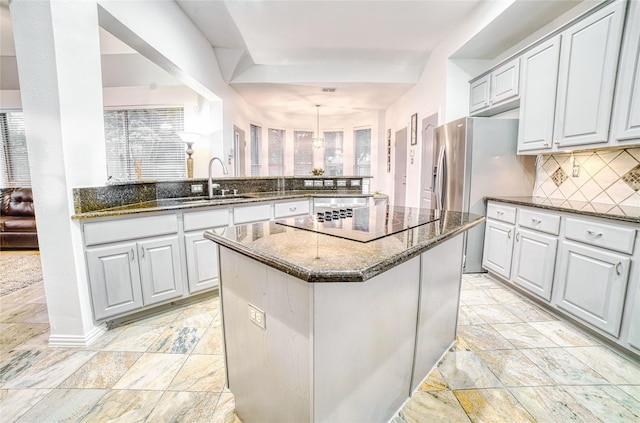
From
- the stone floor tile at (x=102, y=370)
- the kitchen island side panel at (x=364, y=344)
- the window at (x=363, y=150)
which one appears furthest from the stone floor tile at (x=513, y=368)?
the window at (x=363, y=150)

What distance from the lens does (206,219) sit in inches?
94.2

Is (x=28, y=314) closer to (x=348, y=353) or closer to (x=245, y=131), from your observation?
(x=348, y=353)

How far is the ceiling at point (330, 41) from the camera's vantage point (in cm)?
306

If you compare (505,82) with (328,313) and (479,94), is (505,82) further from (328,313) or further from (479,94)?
(328,313)

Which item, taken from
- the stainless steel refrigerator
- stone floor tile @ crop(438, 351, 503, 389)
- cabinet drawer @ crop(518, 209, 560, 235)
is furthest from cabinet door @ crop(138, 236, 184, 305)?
cabinet drawer @ crop(518, 209, 560, 235)

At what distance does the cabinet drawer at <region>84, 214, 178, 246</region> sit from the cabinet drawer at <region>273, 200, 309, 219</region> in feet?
3.23

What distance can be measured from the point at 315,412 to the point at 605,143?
2.51m

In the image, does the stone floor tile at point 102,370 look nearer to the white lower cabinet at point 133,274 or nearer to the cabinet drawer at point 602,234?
the white lower cabinet at point 133,274

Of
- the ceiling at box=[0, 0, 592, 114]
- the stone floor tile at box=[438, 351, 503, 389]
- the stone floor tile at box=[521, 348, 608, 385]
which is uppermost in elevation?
the ceiling at box=[0, 0, 592, 114]

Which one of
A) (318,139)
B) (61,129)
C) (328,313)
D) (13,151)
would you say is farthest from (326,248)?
(13,151)

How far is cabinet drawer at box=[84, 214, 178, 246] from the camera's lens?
1.88 m

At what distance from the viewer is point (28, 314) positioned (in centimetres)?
229

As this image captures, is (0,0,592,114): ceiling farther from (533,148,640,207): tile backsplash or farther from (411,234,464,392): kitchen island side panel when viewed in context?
(411,234,464,392): kitchen island side panel

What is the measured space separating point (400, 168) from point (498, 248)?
10.7 ft
